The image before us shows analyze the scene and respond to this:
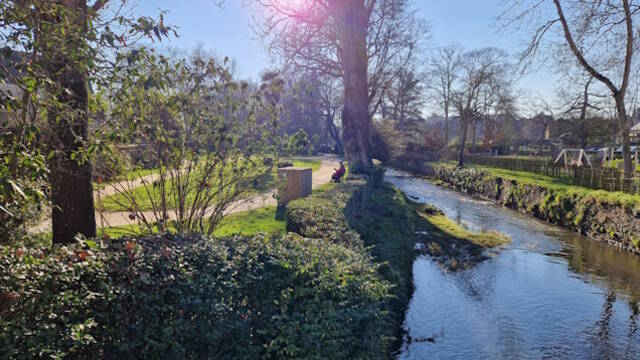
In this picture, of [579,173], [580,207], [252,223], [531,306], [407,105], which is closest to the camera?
[531,306]

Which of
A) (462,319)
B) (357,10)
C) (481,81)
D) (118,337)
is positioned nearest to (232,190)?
(118,337)

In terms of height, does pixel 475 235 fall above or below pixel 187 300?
Answer: below

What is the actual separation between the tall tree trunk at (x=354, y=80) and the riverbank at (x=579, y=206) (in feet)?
24.7

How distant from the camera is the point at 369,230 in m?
9.58

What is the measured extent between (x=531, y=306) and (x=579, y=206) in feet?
30.4

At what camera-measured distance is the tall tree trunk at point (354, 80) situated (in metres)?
16.6

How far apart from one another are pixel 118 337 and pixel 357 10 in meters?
15.6

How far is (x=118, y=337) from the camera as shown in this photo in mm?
3287

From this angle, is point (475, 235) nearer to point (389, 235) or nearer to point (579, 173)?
point (389, 235)

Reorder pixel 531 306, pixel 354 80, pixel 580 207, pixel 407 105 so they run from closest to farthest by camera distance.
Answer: pixel 531 306
pixel 580 207
pixel 354 80
pixel 407 105

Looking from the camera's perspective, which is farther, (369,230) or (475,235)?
(475,235)

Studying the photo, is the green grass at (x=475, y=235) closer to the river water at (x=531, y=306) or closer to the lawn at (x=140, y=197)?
the river water at (x=531, y=306)

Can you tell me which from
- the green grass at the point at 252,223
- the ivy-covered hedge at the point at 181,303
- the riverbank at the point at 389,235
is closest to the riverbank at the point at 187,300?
the ivy-covered hedge at the point at 181,303

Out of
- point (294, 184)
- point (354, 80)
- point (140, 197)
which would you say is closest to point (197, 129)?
point (140, 197)
